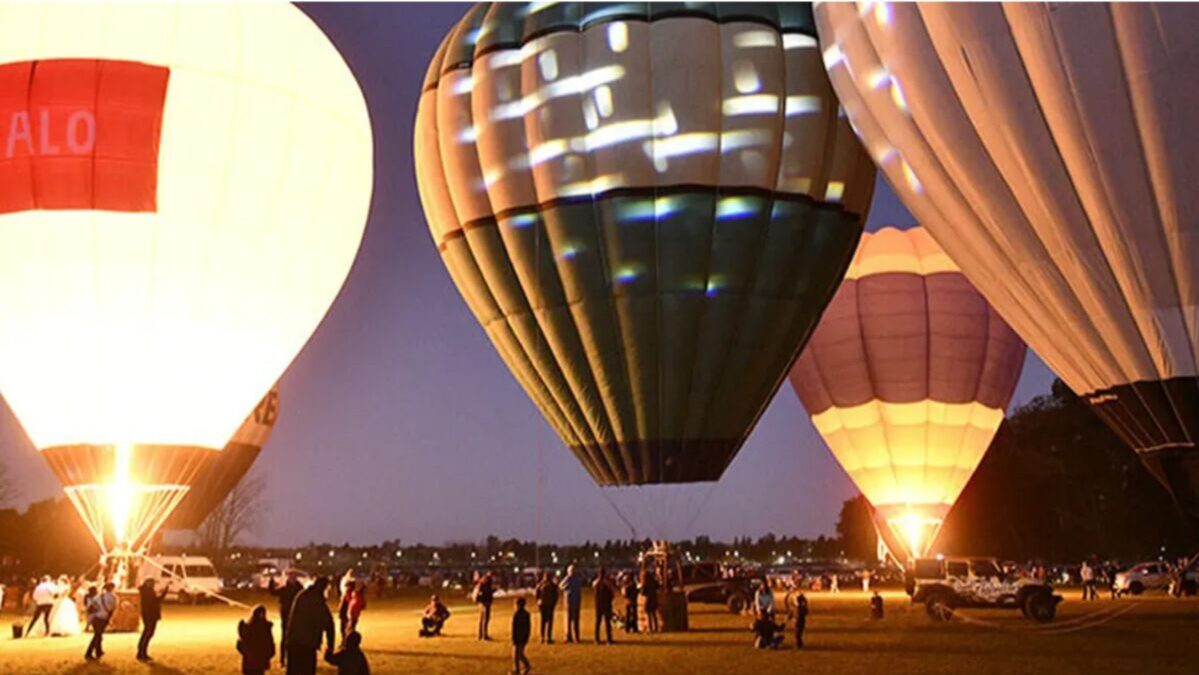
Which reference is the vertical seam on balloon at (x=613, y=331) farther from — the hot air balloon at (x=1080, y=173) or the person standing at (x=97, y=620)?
the person standing at (x=97, y=620)

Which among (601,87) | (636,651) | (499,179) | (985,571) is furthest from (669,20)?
(985,571)

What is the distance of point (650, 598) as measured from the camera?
57.2ft

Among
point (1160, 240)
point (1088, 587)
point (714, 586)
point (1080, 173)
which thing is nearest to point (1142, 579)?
point (1088, 587)

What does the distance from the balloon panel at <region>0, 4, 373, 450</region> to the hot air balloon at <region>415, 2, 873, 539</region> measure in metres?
3.42

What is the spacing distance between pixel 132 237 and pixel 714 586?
13.7 m

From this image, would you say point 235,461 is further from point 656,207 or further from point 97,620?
point 656,207

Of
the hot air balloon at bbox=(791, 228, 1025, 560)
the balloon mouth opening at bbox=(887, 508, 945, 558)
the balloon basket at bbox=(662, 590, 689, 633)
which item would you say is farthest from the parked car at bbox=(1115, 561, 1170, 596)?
the balloon basket at bbox=(662, 590, 689, 633)

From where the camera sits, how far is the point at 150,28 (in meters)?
17.1

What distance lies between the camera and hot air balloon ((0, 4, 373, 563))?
54.1 ft

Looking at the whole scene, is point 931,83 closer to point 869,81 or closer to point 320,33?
point 869,81

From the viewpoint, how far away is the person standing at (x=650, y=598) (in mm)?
17344

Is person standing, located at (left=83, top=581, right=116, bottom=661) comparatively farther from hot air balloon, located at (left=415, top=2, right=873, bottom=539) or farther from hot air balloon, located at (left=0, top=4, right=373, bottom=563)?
hot air balloon, located at (left=415, top=2, right=873, bottom=539)

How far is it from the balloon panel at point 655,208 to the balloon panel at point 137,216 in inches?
134

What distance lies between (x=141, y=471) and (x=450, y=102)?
726cm
